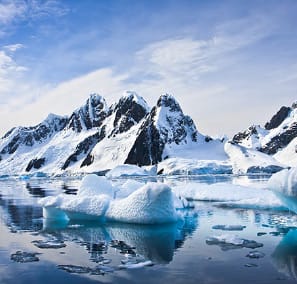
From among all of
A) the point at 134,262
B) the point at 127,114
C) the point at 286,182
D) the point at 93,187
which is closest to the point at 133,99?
the point at 127,114

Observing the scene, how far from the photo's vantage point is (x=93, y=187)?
25.8m

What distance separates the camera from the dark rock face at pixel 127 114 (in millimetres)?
178125

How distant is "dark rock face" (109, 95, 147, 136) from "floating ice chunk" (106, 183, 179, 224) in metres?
157

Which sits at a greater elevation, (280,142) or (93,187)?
(280,142)

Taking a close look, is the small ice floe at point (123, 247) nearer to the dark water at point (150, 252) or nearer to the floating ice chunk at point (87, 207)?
the dark water at point (150, 252)

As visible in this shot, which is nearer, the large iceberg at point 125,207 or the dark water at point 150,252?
the dark water at point 150,252

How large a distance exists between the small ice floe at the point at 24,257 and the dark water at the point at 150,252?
0.05 m

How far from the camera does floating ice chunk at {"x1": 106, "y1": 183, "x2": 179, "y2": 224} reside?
19.2 metres

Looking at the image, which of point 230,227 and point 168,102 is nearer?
point 230,227

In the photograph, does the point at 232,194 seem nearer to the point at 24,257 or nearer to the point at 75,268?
the point at 24,257

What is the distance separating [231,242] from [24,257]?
22.5 ft

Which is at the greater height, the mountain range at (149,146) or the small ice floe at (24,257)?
the mountain range at (149,146)

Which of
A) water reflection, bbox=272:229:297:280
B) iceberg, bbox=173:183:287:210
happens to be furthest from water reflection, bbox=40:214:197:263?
iceberg, bbox=173:183:287:210

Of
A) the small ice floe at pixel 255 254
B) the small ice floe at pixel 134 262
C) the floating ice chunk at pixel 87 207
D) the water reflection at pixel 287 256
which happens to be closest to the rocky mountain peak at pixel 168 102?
the floating ice chunk at pixel 87 207
